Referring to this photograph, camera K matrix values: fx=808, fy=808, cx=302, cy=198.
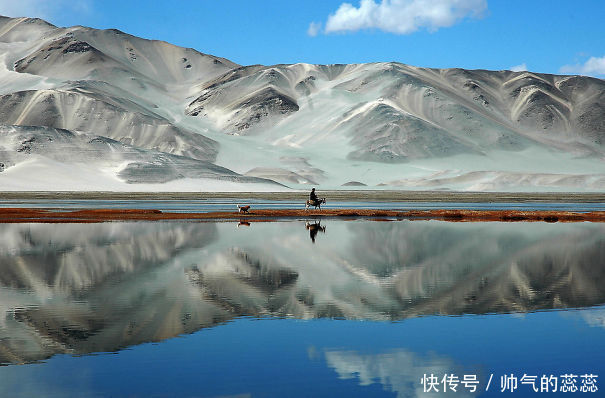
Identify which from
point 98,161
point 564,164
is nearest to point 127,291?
point 98,161

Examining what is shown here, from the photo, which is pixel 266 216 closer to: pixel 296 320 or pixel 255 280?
pixel 255 280

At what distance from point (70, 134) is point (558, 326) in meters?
153

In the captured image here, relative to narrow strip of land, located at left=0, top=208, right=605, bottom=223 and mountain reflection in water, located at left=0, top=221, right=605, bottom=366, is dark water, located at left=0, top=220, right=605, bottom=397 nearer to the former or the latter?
mountain reflection in water, located at left=0, top=221, right=605, bottom=366

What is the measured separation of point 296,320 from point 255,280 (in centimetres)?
524

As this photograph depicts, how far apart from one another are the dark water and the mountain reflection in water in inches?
2.5

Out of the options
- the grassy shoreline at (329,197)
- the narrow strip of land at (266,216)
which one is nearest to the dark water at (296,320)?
the narrow strip of land at (266,216)

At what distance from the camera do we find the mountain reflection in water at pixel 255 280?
48.8 ft

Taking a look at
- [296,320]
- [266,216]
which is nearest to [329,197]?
[266,216]

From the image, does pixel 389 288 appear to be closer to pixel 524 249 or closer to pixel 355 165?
pixel 524 249

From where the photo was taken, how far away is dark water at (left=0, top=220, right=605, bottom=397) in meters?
11.2

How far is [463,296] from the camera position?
1798 cm

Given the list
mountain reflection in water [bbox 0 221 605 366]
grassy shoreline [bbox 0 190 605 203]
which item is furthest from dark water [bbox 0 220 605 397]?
grassy shoreline [bbox 0 190 605 203]

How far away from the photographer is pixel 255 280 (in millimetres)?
20391

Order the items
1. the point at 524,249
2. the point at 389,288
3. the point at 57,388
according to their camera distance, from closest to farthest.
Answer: the point at 57,388 → the point at 389,288 → the point at 524,249
